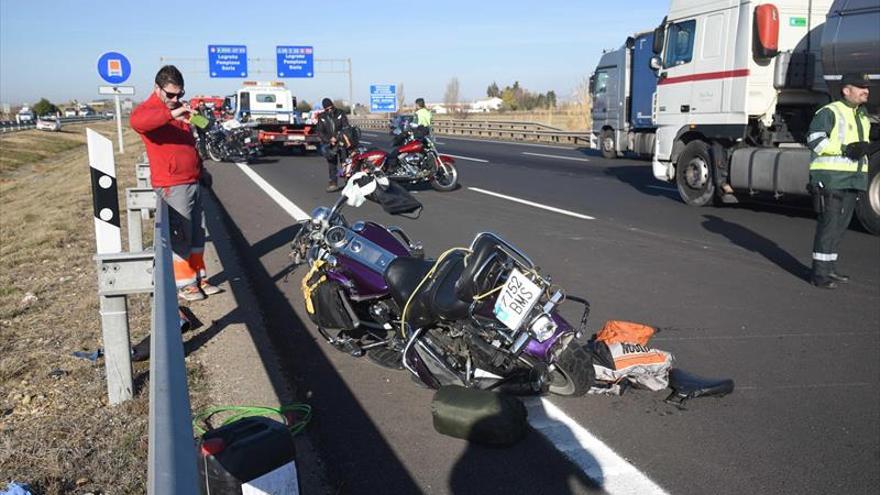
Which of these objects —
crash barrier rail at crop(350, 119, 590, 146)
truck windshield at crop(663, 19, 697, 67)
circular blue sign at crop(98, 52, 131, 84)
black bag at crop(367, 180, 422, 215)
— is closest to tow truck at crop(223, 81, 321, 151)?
circular blue sign at crop(98, 52, 131, 84)

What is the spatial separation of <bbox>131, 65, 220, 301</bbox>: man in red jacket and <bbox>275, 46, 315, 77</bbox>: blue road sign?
50.9 meters

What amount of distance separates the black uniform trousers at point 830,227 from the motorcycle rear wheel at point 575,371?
13.2 feet

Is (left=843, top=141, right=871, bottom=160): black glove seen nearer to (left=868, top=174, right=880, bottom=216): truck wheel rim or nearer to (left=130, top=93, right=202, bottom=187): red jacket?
(left=868, top=174, right=880, bottom=216): truck wheel rim

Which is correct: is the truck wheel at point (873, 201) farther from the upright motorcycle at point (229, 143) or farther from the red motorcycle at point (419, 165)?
the upright motorcycle at point (229, 143)

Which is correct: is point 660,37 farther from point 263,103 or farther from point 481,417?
point 263,103

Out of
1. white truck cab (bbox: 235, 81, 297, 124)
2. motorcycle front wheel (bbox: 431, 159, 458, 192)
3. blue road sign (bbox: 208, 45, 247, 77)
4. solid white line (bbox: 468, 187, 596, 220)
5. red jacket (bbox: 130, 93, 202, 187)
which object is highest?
blue road sign (bbox: 208, 45, 247, 77)

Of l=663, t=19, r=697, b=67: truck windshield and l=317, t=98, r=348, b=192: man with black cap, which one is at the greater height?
l=663, t=19, r=697, b=67: truck windshield

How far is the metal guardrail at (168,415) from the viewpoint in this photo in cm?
142

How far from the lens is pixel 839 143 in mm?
7215

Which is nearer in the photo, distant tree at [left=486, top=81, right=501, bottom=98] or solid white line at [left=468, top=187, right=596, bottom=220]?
solid white line at [left=468, top=187, right=596, bottom=220]

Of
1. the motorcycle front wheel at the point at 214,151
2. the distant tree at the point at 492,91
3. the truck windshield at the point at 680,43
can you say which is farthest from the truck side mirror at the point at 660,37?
the distant tree at the point at 492,91

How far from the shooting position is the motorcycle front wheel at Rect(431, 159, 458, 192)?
15.2 metres

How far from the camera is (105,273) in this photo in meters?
3.99

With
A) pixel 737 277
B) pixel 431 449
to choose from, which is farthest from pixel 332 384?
pixel 737 277
